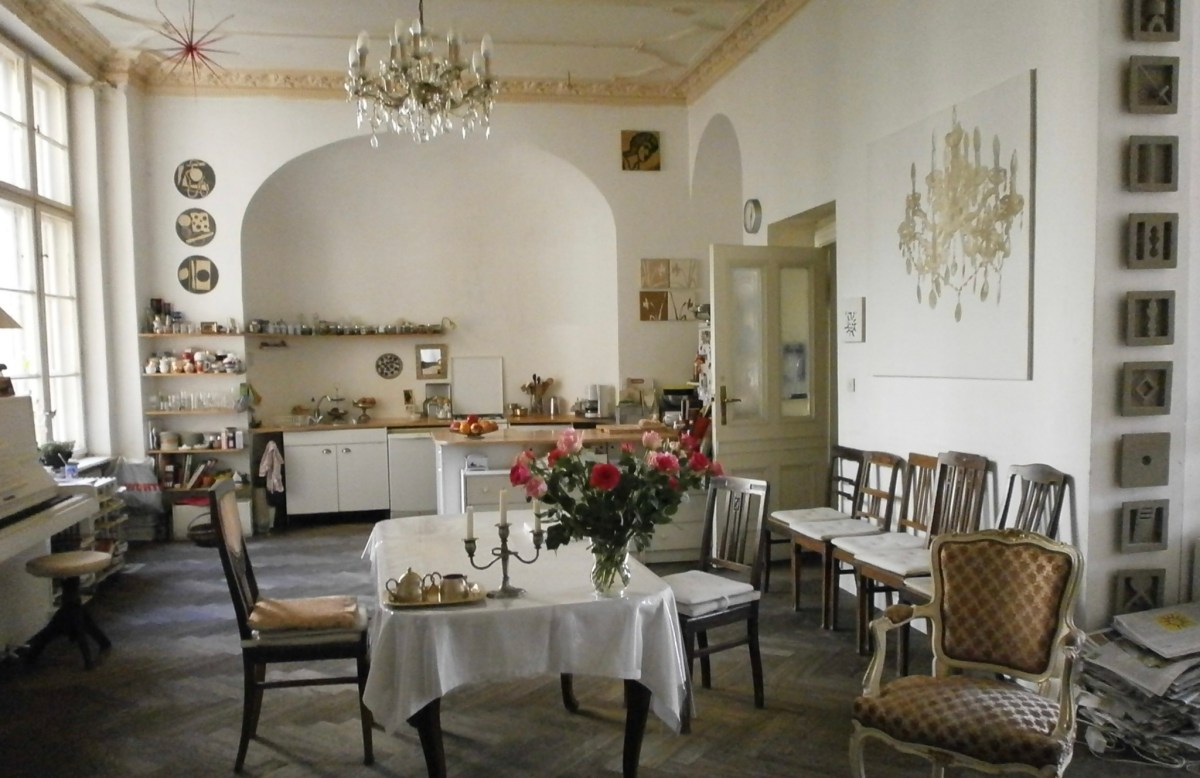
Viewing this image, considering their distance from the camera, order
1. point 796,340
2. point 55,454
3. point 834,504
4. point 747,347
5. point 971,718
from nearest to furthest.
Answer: point 971,718, point 834,504, point 55,454, point 747,347, point 796,340

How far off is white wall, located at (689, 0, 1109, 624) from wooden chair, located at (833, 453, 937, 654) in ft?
0.45

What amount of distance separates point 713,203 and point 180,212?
481 cm

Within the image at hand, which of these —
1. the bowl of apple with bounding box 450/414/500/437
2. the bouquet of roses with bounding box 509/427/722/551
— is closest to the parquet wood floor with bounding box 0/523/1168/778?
the bouquet of roses with bounding box 509/427/722/551

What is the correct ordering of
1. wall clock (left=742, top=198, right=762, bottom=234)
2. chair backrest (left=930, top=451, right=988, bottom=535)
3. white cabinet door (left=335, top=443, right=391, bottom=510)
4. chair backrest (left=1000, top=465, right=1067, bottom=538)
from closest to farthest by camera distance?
chair backrest (left=1000, top=465, right=1067, bottom=538)
chair backrest (left=930, top=451, right=988, bottom=535)
wall clock (left=742, top=198, right=762, bottom=234)
white cabinet door (left=335, top=443, right=391, bottom=510)

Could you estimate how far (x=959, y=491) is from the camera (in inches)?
162

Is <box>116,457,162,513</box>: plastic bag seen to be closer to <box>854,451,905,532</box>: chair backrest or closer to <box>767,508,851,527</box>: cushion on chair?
<box>767,508,851,527</box>: cushion on chair

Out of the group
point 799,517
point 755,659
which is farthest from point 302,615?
point 799,517

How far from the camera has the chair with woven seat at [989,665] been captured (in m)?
2.43

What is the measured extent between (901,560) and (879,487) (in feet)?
3.80

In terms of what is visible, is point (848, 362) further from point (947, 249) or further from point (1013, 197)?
point (1013, 197)

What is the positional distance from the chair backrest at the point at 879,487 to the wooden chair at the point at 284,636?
2923 millimetres

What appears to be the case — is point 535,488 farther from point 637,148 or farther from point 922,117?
point 637,148

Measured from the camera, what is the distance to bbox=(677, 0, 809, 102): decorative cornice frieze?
5.94 metres

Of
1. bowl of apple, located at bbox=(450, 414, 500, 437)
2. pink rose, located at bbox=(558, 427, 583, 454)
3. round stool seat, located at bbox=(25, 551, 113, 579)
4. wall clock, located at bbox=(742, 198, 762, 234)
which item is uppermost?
wall clock, located at bbox=(742, 198, 762, 234)
